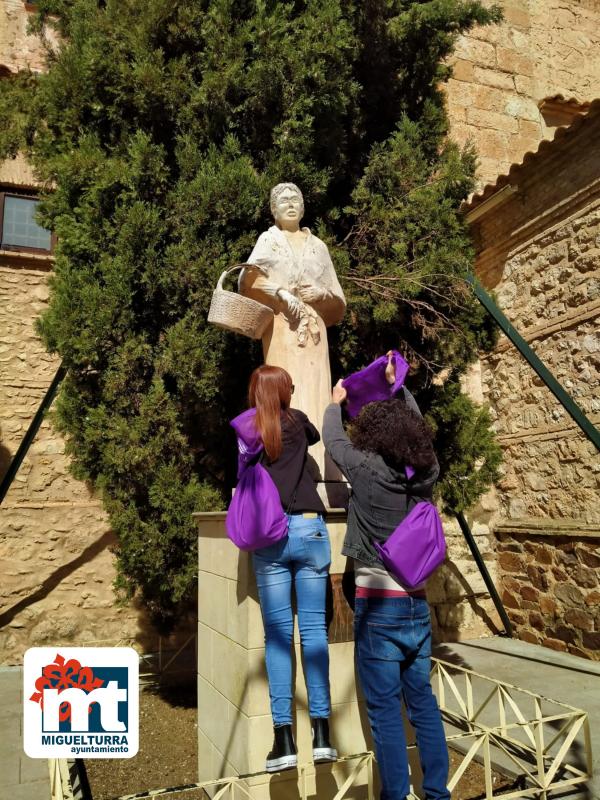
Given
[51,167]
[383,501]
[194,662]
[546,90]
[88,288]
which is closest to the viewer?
[383,501]

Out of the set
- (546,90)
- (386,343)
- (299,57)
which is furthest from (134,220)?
(546,90)

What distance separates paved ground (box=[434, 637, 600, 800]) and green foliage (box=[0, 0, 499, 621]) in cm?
166

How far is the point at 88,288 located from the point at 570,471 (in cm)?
511

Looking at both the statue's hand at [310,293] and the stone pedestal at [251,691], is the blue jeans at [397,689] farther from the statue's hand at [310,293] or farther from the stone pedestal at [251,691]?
the statue's hand at [310,293]

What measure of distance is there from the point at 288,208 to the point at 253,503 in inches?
70.1

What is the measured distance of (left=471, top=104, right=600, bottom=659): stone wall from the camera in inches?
251

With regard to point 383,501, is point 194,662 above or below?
below

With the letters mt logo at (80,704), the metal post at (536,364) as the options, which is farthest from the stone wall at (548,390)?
the letters mt logo at (80,704)

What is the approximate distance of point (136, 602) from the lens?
21.3 feet

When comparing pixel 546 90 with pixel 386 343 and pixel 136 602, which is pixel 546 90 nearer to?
pixel 386 343

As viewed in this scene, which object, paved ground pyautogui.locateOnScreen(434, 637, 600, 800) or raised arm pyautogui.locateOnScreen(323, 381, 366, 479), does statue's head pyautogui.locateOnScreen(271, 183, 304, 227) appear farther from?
paved ground pyautogui.locateOnScreen(434, 637, 600, 800)

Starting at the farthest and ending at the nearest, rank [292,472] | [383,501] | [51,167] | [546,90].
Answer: [546,90], [51,167], [292,472], [383,501]

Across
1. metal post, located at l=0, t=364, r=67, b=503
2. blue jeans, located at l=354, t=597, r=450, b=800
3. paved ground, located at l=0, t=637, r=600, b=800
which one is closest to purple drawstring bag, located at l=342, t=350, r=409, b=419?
blue jeans, located at l=354, t=597, r=450, b=800

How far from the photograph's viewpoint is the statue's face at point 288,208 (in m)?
3.58
